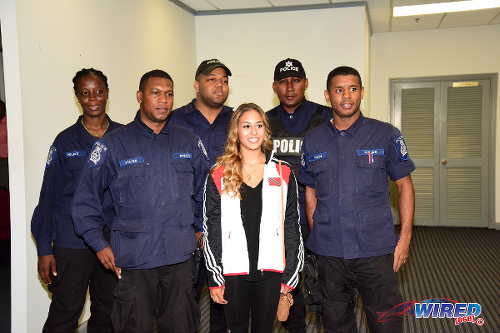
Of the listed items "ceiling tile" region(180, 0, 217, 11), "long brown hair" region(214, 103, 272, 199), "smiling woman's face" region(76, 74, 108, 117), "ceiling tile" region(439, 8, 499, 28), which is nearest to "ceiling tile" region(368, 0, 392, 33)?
"ceiling tile" region(439, 8, 499, 28)

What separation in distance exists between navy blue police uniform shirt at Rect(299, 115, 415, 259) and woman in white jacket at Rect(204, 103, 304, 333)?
0.25 m

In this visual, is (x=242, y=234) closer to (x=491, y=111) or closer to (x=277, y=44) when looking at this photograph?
(x=277, y=44)

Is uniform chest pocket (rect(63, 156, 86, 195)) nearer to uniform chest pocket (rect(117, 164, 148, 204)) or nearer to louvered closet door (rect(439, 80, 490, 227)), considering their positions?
uniform chest pocket (rect(117, 164, 148, 204))

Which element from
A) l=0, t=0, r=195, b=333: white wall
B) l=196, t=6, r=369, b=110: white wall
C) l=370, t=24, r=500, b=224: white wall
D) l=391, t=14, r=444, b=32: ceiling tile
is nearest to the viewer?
l=0, t=0, r=195, b=333: white wall

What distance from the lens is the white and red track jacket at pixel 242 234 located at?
81.9 inches

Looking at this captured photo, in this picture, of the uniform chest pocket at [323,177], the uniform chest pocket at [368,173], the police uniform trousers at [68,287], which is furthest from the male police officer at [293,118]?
the police uniform trousers at [68,287]

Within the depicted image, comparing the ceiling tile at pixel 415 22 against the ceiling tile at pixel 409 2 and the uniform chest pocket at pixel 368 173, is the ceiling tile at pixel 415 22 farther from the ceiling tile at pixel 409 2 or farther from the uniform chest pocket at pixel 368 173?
the uniform chest pocket at pixel 368 173

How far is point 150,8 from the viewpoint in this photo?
4211 mm

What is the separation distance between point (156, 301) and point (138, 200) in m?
0.50

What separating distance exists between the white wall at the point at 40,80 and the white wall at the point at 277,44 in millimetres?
1761

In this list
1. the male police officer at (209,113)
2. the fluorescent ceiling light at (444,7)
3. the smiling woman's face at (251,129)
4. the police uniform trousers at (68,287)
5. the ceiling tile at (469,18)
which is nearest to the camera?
the smiling woman's face at (251,129)

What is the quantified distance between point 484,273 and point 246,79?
3310 millimetres

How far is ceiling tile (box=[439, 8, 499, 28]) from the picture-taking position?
570 centimetres

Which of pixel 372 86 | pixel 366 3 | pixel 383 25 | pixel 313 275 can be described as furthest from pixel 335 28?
pixel 313 275
